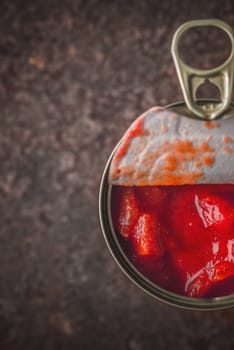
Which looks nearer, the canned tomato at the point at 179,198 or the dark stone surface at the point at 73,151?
the canned tomato at the point at 179,198

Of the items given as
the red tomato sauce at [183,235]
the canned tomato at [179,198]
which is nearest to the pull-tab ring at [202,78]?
the canned tomato at [179,198]

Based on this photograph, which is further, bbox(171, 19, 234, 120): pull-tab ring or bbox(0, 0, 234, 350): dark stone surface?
bbox(0, 0, 234, 350): dark stone surface

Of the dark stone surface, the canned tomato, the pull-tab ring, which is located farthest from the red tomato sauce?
the dark stone surface

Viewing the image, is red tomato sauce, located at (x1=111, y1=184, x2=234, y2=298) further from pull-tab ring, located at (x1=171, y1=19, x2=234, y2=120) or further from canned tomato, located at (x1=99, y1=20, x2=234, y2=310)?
pull-tab ring, located at (x1=171, y1=19, x2=234, y2=120)

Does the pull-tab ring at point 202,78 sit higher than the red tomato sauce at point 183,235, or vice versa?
the pull-tab ring at point 202,78

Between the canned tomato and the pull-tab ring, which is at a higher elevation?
the pull-tab ring

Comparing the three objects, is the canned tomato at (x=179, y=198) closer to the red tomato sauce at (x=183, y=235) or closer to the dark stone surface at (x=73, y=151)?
the red tomato sauce at (x=183, y=235)

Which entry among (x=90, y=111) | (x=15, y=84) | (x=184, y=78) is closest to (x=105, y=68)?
(x=90, y=111)
